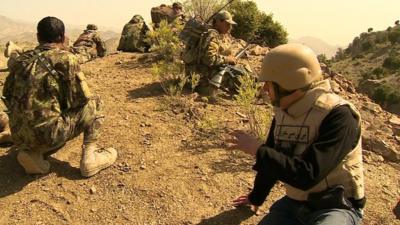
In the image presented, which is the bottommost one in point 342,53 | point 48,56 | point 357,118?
point 342,53

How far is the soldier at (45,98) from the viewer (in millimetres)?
3721

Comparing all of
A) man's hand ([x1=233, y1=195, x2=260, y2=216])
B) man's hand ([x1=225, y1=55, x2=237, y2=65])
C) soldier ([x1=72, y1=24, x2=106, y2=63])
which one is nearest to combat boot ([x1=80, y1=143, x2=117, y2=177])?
man's hand ([x1=233, y1=195, x2=260, y2=216])

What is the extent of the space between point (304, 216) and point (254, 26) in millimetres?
10760

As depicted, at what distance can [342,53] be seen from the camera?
6562 cm

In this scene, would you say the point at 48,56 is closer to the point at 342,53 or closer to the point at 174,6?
the point at 174,6

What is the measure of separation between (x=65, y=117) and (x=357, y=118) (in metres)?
2.53

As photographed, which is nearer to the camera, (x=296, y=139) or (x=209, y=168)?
(x=296, y=139)

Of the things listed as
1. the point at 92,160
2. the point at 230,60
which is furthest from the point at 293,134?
the point at 230,60

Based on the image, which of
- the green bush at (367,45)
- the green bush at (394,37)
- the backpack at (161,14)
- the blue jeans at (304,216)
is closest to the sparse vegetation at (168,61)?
the backpack at (161,14)

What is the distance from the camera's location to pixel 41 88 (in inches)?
147

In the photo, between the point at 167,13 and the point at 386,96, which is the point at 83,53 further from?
the point at 386,96

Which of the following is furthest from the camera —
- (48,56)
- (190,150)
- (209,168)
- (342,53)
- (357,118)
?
(342,53)

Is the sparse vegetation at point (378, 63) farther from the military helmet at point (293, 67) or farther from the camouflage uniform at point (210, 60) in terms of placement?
the military helmet at point (293, 67)

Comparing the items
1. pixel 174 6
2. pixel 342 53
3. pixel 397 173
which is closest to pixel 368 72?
pixel 342 53
